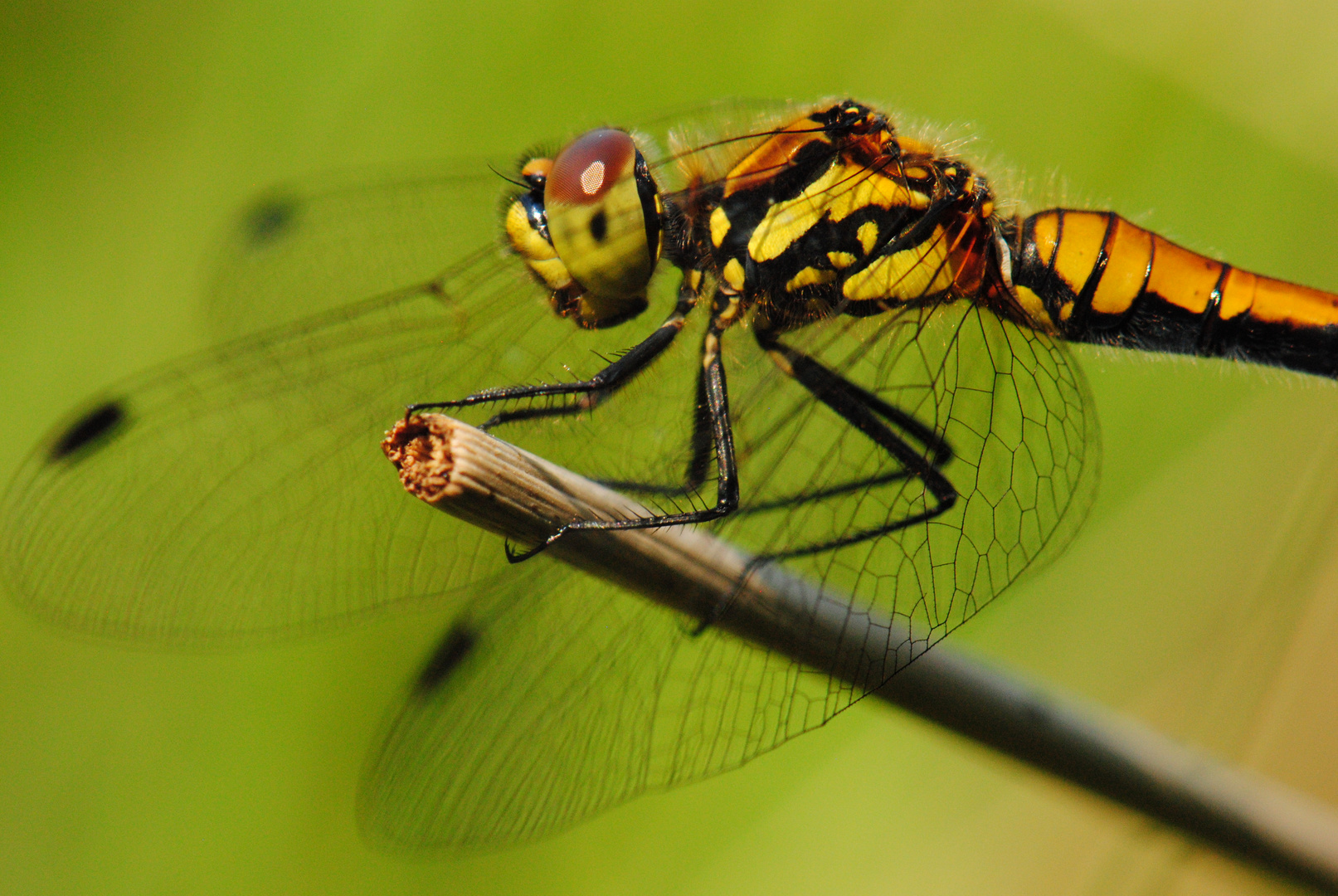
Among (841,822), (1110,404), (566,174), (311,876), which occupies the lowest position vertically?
(311,876)

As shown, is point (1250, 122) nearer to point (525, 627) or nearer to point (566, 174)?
point (566, 174)

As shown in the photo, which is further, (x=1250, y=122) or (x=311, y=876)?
(x=1250, y=122)

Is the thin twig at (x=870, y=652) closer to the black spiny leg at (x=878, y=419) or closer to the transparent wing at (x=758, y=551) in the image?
the transparent wing at (x=758, y=551)

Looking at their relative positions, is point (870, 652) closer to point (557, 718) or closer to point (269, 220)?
point (557, 718)

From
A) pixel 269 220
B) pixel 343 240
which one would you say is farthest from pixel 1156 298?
pixel 269 220

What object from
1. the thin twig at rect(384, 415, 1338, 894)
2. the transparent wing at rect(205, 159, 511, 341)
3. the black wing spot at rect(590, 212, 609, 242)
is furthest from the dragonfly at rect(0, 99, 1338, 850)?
the transparent wing at rect(205, 159, 511, 341)

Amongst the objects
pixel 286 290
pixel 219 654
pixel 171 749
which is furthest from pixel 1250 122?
pixel 171 749
